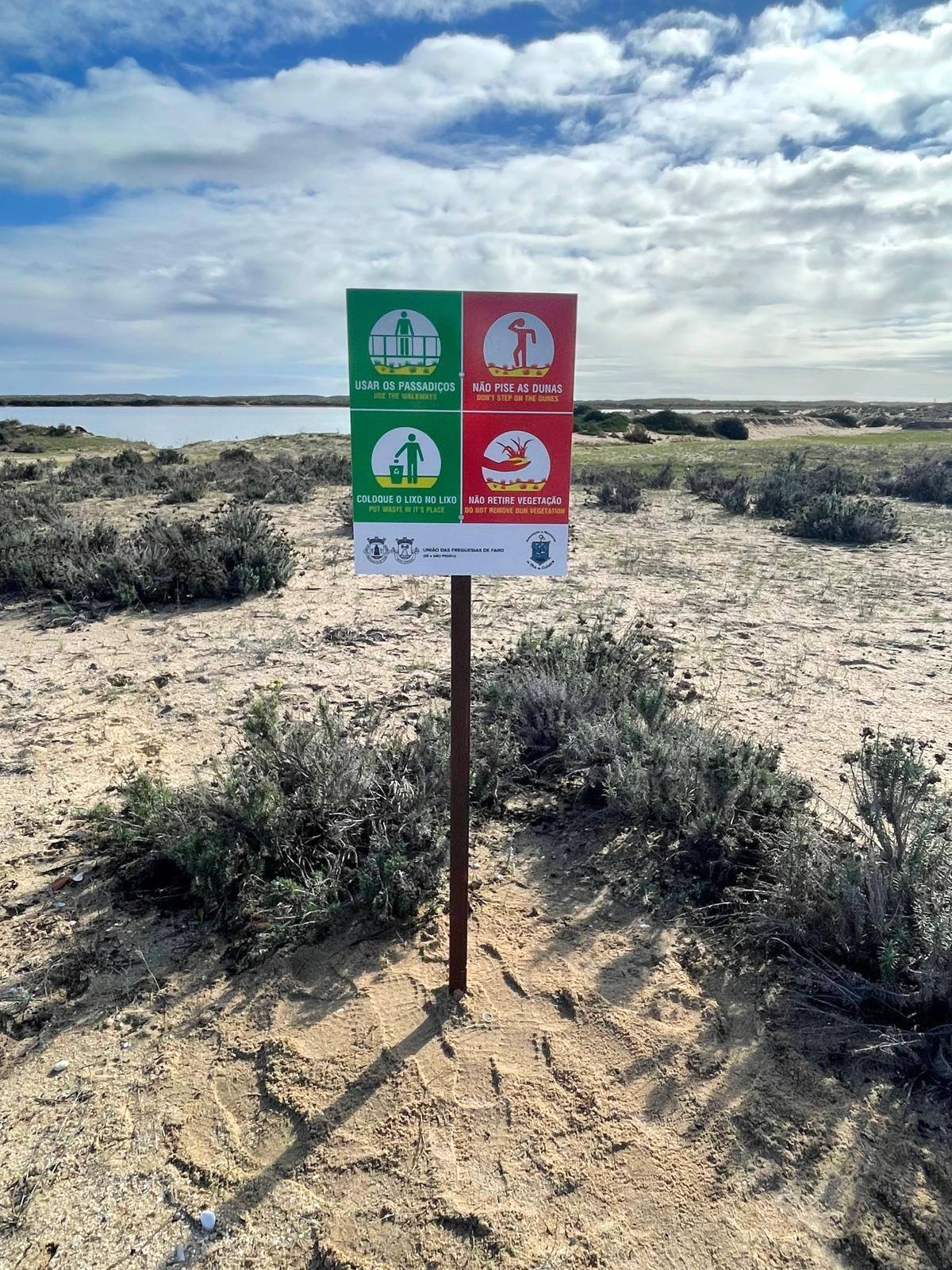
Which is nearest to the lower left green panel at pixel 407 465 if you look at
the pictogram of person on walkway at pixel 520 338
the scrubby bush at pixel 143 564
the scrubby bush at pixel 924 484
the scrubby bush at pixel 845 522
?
the pictogram of person on walkway at pixel 520 338

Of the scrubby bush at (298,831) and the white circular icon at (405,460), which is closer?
the white circular icon at (405,460)

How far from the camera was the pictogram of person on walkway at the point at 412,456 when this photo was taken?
7.30 feet

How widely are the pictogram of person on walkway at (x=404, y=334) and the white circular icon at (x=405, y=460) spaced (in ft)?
0.70

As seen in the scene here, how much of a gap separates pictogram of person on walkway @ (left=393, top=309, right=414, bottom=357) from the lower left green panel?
6.5 inches

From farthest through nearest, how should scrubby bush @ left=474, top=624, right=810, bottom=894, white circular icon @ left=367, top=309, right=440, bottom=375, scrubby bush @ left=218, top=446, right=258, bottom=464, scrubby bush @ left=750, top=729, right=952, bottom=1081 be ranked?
scrubby bush @ left=218, top=446, right=258, bottom=464 → scrubby bush @ left=474, top=624, right=810, bottom=894 → scrubby bush @ left=750, top=729, right=952, bottom=1081 → white circular icon @ left=367, top=309, right=440, bottom=375

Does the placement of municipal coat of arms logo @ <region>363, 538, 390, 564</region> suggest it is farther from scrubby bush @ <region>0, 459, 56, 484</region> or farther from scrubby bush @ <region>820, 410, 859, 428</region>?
scrubby bush @ <region>820, 410, 859, 428</region>

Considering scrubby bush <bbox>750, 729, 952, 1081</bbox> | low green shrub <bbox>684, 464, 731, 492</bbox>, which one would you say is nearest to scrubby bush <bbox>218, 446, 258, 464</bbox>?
low green shrub <bbox>684, 464, 731, 492</bbox>

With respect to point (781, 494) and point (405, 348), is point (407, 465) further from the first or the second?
point (781, 494)

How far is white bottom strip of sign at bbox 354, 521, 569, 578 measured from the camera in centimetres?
230

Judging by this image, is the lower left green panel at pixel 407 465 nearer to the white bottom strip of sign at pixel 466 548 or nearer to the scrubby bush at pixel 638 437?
the white bottom strip of sign at pixel 466 548

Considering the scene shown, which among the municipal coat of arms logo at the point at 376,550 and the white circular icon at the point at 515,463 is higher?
the white circular icon at the point at 515,463

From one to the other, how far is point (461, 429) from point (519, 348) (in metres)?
0.28

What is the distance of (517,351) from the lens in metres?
2.17

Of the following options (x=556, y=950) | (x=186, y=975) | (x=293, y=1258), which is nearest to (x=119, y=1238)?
(x=293, y=1258)
